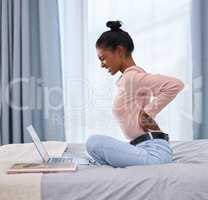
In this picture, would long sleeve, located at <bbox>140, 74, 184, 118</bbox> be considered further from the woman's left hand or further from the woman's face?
the woman's face

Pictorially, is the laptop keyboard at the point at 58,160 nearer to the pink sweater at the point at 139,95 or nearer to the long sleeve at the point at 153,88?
the pink sweater at the point at 139,95

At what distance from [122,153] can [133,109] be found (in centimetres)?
27

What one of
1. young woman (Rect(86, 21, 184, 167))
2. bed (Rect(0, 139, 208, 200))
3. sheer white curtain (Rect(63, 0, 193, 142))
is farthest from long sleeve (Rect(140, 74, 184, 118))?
sheer white curtain (Rect(63, 0, 193, 142))

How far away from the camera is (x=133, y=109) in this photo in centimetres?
171

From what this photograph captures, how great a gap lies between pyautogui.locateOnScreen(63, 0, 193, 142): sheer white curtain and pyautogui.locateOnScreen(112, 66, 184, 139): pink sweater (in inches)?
48.7

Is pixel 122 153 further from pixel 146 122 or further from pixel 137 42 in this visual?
pixel 137 42

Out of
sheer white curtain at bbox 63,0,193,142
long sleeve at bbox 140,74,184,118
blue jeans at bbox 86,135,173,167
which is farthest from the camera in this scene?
sheer white curtain at bbox 63,0,193,142

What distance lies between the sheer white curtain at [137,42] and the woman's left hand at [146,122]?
1260mm

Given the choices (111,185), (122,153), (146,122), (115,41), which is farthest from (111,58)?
(111,185)

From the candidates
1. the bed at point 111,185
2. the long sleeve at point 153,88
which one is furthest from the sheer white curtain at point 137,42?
the bed at point 111,185

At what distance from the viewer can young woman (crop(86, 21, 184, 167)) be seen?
1545 mm

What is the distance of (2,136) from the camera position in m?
2.92

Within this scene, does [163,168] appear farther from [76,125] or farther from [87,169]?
[76,125]

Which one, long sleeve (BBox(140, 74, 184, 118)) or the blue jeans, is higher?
long sleeve (BBox(140, 74, 184, 118))
